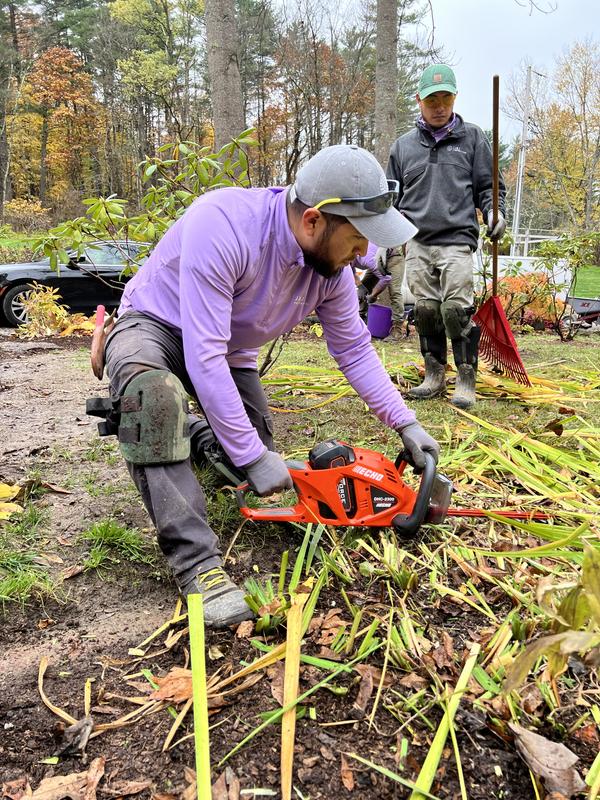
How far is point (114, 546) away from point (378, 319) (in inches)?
200

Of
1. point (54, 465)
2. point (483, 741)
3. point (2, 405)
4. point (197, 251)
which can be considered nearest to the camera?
point (483, 741)

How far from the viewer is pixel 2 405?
3758 millimetres

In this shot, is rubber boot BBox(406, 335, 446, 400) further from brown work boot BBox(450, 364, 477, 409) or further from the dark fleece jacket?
the dark fleece jacket

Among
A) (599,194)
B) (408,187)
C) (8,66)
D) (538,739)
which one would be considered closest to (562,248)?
(408,187)

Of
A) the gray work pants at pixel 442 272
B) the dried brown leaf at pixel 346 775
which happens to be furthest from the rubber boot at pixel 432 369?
the dried brown leaf at pixel 346 775

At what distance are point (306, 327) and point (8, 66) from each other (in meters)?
30.3

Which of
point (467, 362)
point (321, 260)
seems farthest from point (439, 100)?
point (321, 260)

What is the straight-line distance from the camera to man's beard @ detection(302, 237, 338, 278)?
6.08 ft

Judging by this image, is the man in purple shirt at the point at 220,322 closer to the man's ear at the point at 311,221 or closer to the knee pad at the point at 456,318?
the man's ear at the point at 311,221

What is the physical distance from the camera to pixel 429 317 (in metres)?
3.95

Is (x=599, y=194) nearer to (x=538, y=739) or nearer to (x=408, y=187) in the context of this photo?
(x=408, y=187)

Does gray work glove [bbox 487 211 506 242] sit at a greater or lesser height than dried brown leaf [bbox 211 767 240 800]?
greater

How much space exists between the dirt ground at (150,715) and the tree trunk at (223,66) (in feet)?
13.4

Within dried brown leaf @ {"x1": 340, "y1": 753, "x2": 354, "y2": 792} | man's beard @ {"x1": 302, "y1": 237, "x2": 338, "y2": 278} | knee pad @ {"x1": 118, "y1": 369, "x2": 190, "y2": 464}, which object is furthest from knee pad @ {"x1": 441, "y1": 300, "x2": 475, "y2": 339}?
dried brown leaf @ {"x1": 340, "y1": 753, "x2": 354, "y2": 792}
